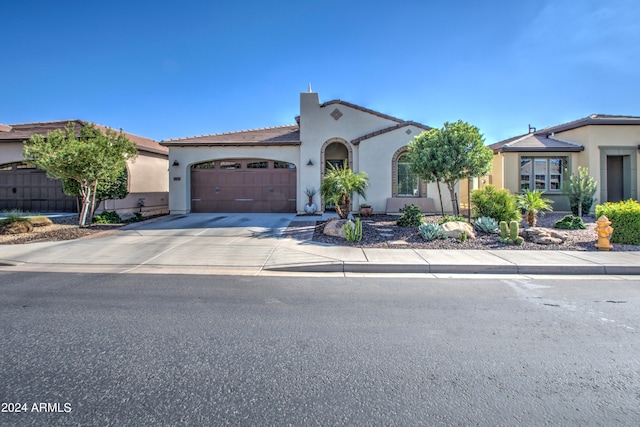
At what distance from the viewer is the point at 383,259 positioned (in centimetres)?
809

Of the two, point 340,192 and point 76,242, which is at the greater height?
point 340,192

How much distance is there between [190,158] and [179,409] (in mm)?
16511

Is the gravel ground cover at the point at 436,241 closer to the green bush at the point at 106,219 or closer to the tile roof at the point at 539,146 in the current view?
the tile roof at the point at 539,146

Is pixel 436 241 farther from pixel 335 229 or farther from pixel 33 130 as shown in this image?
pixel 33 130

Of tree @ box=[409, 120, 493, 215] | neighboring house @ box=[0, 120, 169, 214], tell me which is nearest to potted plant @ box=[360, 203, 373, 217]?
tree @ box=[409, 120, 493, 215]

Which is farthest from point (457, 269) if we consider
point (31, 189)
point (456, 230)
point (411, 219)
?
A: point (31, 189)

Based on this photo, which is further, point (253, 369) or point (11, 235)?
point (11, 235)

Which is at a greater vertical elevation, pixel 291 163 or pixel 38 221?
pixel 291 163

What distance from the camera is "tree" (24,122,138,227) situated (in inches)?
463

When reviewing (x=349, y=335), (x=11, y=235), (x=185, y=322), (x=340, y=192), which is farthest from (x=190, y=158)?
(x=349, y=335)

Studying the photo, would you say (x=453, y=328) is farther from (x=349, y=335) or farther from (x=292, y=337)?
(x=292, y=337)

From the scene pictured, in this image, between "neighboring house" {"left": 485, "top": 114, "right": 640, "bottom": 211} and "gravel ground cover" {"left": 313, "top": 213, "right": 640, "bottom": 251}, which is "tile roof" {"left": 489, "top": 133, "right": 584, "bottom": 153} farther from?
"gravel ground cover" {"left": 313, "top": 213, "right": 640, "bottom": 251}

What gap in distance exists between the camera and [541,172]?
17.8 m

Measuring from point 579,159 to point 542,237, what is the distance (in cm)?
1013
